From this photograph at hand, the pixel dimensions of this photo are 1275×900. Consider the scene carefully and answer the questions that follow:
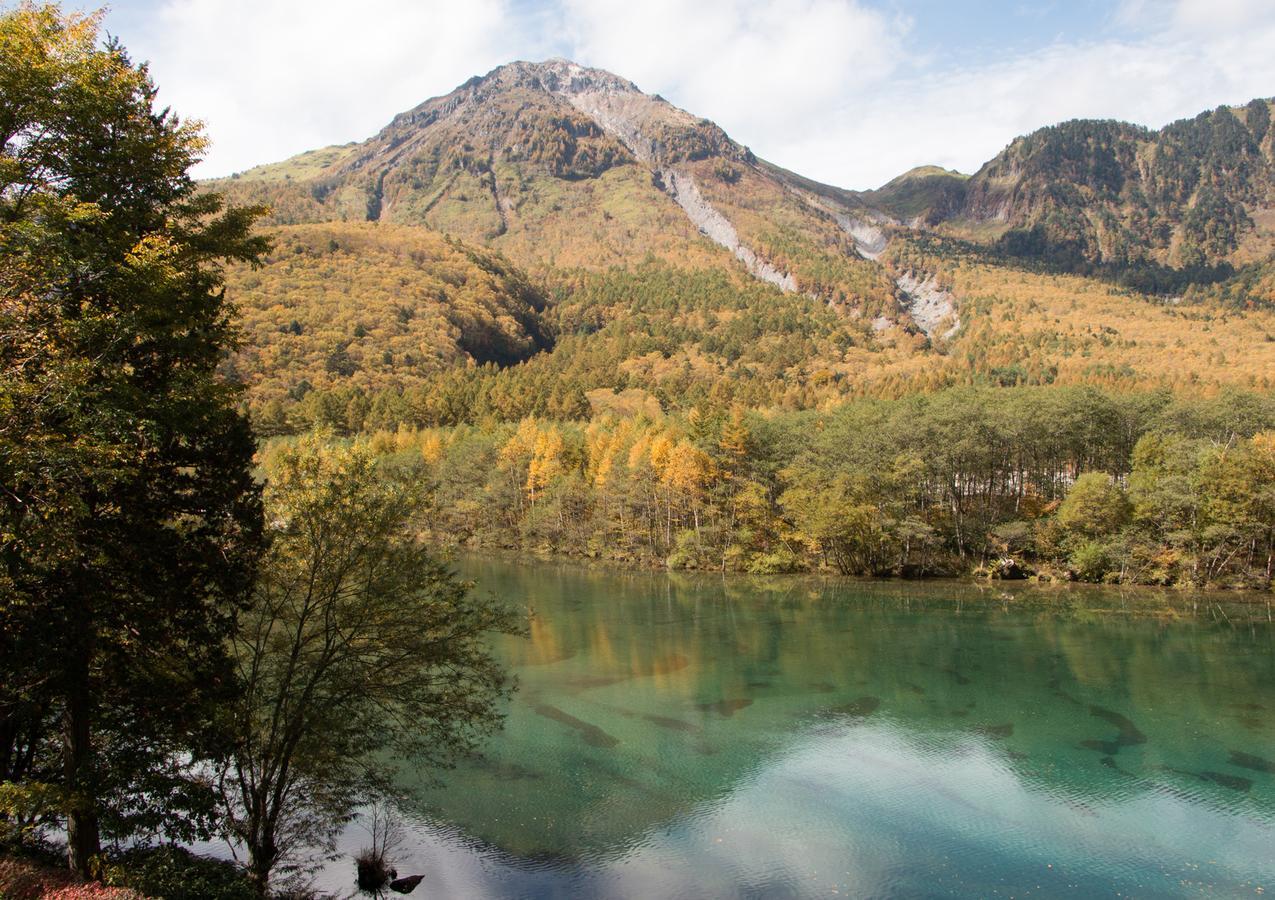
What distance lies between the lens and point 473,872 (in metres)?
18.5

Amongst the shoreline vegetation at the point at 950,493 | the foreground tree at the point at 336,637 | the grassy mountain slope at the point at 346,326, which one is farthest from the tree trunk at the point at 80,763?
the grassy mountain slope at the point at 346,326

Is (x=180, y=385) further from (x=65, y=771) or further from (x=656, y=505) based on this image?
(x=656, y=505)

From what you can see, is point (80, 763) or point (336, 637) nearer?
point (80, 763)

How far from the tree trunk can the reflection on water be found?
6.03m

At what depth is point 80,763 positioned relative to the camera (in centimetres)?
1313

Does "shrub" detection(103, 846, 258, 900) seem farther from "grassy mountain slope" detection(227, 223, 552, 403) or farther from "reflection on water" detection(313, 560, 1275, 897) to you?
"grassy mountain slope" detection(227, 223, 552, 403)

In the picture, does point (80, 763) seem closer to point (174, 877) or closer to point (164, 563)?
point (174, 877)

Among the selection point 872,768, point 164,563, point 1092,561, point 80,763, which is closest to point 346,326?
point 1092,561

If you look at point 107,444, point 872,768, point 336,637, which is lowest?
point 872,768

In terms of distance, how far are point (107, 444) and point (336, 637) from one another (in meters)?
7.76

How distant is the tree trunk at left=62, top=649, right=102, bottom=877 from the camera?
12.9m

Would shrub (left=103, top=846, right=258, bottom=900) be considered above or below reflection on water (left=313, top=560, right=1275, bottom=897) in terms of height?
above

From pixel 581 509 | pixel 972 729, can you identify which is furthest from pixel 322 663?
pixel 581 509

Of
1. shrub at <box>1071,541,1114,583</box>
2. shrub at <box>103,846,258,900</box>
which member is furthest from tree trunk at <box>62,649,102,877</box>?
shrub at <box>1071,541,1114,583</box>
